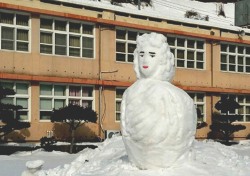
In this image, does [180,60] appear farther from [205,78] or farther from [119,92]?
[119,92]

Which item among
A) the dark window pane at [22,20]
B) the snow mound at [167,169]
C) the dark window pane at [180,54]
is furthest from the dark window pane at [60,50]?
the snow mound at [167,169]

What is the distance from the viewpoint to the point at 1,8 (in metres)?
21.3

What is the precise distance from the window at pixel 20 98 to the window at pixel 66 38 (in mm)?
1819

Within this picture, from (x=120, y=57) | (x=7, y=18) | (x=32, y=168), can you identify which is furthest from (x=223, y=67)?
(x=32, y=168)

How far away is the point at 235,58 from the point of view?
30.4 m

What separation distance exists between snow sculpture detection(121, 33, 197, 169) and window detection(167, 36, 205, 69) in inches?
734

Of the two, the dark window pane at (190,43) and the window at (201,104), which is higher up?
the dark window pane at (190,43)

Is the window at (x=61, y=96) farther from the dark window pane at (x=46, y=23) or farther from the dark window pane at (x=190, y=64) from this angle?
the dark window pane at (x=190, y=64)

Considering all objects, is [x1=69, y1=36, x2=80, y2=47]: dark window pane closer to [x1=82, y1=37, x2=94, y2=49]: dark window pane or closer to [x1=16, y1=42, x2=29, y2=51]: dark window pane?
[x1=82, y1=37, x2=94, y2=49]: dark window pane

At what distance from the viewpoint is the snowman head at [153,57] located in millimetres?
8914

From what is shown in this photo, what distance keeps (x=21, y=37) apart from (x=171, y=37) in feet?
26.9

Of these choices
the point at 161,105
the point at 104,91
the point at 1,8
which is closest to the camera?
the point at 161,105

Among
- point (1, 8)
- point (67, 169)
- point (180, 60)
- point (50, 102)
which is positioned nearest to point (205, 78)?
point (180, 60)

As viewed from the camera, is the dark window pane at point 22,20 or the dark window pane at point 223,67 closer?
the dark window pane at point 22,20
